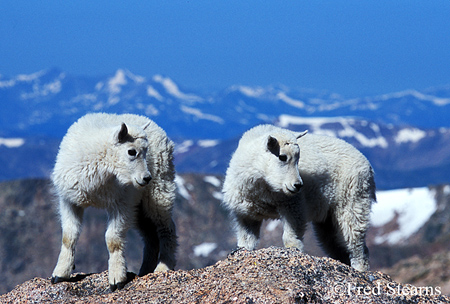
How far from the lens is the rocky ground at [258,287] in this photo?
25.9 feet

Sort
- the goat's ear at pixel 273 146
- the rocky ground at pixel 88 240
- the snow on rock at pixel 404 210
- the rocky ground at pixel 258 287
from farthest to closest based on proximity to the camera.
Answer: the snow on rock at pixel 404 210
the rocky ground at pixel 88 240
the goat's ear at pixel 273 146
the rocky ground at pixel 258 287

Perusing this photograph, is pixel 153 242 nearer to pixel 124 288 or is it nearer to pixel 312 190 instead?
pixel 124 288

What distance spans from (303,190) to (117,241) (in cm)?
350

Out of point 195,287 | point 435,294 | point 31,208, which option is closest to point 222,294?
point 195,287

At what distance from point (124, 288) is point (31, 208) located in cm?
7223

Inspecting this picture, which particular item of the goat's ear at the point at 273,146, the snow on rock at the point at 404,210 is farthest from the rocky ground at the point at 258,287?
the snow on rock at the point at 404,210

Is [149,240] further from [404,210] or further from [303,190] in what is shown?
[404,210]

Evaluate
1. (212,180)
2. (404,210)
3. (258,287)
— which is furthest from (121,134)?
(212,180)

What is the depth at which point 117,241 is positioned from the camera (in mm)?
9828

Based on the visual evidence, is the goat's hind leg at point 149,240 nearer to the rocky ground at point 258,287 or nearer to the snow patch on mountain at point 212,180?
the rocky ground at point 258,287

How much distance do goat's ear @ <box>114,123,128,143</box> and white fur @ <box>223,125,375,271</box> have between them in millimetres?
2291

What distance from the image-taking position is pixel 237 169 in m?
10.8

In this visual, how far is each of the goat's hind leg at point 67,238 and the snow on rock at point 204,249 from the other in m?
72.9

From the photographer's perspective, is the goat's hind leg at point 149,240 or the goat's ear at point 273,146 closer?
the goat's ear at point 273,146
